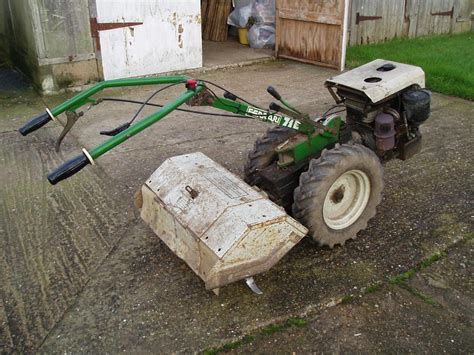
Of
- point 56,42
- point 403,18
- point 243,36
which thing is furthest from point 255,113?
point 403,18

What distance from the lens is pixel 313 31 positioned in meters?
8.68

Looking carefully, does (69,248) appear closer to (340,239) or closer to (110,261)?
(110,261)

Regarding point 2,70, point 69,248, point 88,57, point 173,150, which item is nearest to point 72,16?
point 88,57

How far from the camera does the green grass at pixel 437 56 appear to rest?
7.48 m

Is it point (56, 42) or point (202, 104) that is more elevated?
point (202, 104)

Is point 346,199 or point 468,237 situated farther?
point 468,237

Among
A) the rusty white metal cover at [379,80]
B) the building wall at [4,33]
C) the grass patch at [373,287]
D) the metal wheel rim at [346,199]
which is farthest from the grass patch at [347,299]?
the building wall at [4,33]

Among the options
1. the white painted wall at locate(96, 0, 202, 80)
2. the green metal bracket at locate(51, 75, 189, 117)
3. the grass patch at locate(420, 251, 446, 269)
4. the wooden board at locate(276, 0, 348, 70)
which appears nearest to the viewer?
the green metal bracket at locate(51, 75, 189, 117)

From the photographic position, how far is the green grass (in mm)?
7480

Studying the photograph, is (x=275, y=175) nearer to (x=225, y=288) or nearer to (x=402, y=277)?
(x=225, y=288)

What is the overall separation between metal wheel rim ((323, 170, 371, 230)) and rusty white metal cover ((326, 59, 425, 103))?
570 millimetres

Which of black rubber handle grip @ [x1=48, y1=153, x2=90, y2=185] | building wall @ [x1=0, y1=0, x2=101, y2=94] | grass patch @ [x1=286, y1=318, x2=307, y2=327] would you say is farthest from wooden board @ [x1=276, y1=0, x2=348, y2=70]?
black rubber handle grip @ [x1=48, y1=153, x2=90, y2=185]

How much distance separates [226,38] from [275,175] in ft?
25.2

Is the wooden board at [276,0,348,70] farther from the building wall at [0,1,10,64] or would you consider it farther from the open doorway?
the building wall at [0,1,10,64]
